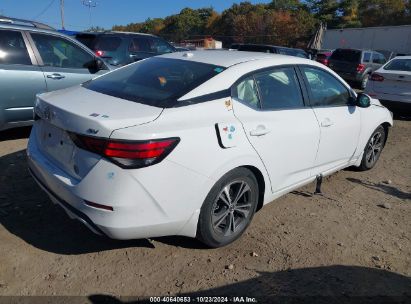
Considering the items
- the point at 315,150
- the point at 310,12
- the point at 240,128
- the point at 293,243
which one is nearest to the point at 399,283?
the point at 293,243

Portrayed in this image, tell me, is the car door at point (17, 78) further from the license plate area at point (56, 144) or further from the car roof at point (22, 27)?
the license plate area at point (56, 144)

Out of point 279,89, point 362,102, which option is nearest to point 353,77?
point 362,102

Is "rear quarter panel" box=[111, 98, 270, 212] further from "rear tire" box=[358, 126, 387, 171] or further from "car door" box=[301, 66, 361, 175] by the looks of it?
"rear tire" box=[358, 126, 387, 171]

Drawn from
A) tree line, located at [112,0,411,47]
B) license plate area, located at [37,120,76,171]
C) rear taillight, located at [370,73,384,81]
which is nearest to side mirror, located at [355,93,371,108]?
license plate area, located at [37,120,76,171]

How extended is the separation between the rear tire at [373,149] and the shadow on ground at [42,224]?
10.6ft

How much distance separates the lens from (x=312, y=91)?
3.99m

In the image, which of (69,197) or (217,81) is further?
(217,81)

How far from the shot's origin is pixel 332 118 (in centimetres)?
411

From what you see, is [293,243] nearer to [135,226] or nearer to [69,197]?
[135,226]

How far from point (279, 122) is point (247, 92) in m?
0.40

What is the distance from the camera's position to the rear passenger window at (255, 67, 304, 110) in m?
3.48

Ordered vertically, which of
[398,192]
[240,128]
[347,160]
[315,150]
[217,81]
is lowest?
[398,192]

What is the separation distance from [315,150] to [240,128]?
3.86 ft

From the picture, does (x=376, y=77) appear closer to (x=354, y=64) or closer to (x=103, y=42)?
(x=103, y=42)
